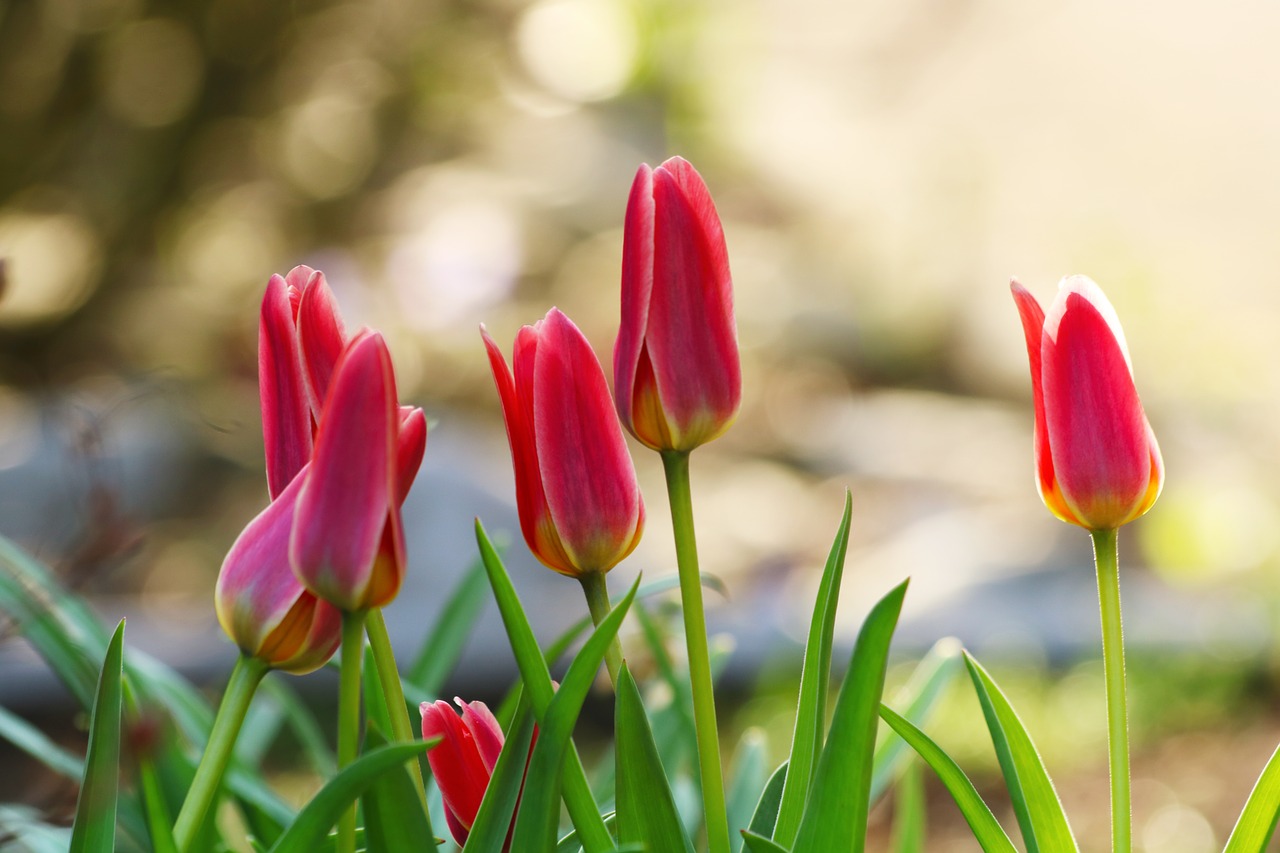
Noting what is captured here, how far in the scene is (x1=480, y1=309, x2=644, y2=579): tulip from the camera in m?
0.50

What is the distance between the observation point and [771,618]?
11.2ft

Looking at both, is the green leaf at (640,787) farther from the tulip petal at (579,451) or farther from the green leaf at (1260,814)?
the green leaf at (1260,814)

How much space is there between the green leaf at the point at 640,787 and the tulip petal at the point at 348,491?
13cm

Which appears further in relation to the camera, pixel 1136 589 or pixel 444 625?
pixel 1136 589

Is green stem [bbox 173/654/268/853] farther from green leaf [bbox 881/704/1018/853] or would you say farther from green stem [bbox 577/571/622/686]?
green leaf [bbox 881/704/1018/853]

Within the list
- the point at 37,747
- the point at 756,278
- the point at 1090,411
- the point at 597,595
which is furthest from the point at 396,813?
the point at 756,278

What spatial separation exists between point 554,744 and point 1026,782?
26 cm

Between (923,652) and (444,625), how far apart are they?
7.67ft

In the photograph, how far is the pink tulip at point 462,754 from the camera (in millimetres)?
538

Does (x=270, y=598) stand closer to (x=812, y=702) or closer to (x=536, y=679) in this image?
(x=536, y=679)

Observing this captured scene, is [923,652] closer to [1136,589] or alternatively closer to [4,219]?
[1136,589]

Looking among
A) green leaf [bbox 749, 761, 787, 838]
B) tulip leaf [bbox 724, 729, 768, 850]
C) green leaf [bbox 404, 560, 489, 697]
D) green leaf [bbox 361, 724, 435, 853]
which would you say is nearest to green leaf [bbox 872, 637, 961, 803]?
tulip leaf [bbox 724, 729, 768, 850]

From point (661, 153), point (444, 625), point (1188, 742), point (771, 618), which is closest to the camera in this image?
point (444, 625)

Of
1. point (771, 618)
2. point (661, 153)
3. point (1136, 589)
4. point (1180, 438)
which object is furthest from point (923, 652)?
point (661, 153)
